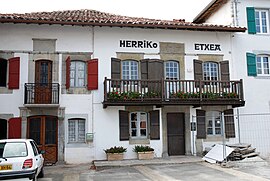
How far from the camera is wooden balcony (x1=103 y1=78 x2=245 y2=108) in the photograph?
560 inches

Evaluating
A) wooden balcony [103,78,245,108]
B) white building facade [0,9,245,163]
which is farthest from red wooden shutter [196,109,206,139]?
wooden balcony [103,78,245,108]

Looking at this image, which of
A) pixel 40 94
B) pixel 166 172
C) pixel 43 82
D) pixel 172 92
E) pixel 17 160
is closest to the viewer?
pixel 17 160

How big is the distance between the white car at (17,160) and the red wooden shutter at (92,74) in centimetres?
632

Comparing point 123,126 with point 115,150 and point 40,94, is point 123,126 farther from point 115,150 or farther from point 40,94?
point 40,94

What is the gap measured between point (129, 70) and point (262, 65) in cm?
757

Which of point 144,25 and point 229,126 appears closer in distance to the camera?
point 144,25

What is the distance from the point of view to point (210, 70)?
16375mm

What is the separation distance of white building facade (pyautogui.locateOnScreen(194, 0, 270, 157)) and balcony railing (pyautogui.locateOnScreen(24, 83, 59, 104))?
958cm

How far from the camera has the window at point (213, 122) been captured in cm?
1595

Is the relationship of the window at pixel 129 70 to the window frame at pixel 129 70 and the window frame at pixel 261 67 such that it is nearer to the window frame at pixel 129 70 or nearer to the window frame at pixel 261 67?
the window frame at pixel 129 70

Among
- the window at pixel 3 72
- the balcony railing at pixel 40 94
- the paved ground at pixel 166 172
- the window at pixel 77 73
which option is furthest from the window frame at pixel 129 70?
the window at pixel 3 72

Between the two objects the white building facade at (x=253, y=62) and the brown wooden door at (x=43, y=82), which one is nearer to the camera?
the brown wooden door at (x=43, y=82)

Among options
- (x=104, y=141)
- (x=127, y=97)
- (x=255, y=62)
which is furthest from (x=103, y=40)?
(x=255, y=62)

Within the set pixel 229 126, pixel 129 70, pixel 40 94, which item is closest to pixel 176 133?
pixel 229 126
